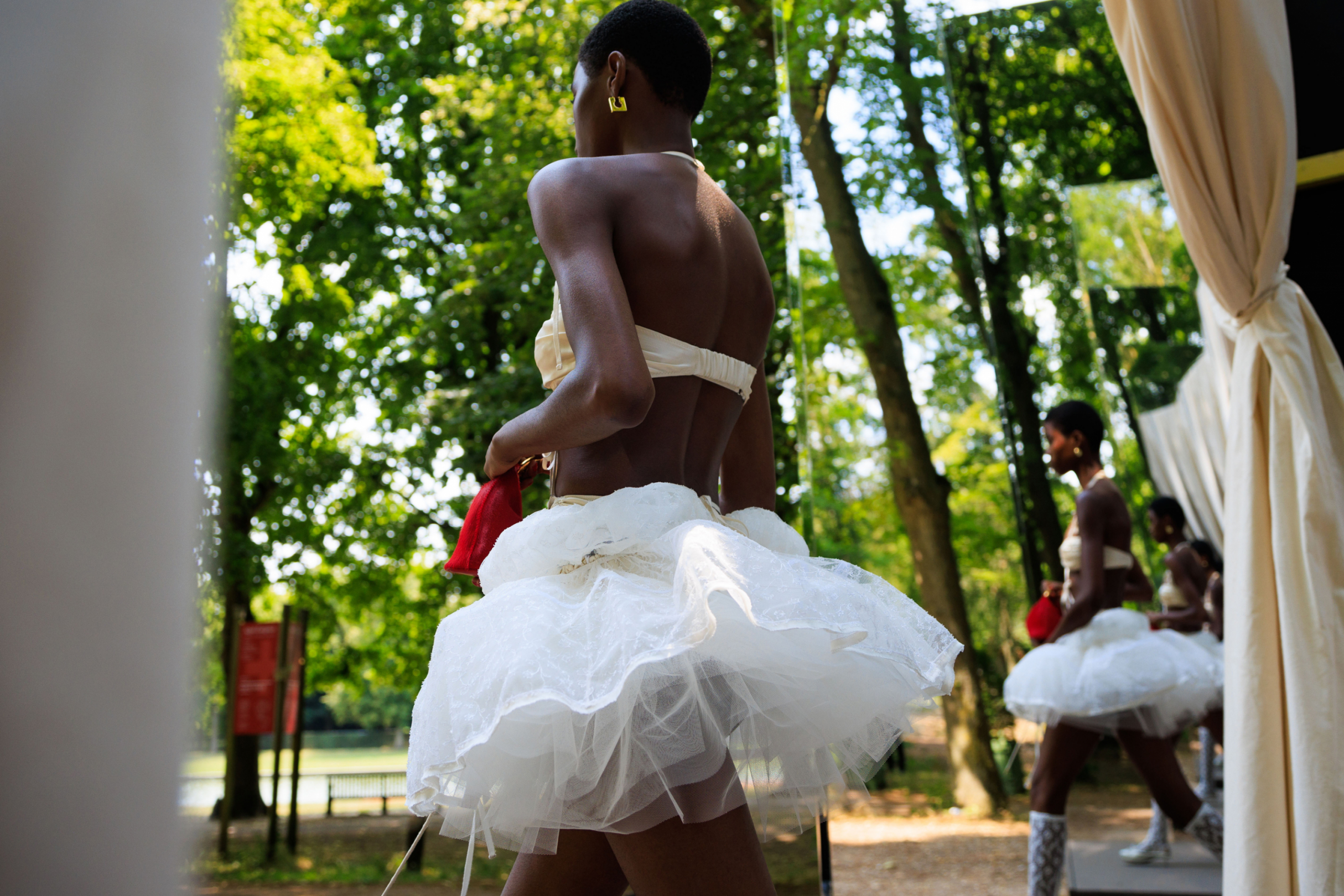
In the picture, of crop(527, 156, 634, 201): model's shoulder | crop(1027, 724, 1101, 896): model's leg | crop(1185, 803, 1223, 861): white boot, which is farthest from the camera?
crop(1185, 803, 1223, 861): white boot

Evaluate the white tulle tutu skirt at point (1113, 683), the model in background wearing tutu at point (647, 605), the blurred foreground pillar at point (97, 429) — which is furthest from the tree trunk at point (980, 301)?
the blurred foreground pillar at point (97, 429)

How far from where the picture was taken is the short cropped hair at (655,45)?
146 centimetres

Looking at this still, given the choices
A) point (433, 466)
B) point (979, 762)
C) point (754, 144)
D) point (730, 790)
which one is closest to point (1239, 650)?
point (730, 790)

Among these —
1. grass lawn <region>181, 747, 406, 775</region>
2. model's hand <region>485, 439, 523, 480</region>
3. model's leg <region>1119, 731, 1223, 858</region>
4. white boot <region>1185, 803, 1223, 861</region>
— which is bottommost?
grass lawn <region>181, 747, 406, 775</region>

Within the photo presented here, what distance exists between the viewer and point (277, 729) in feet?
17.5

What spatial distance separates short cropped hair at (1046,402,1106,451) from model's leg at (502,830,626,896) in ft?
12.4

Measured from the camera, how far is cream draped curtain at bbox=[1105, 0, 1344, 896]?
229 cm

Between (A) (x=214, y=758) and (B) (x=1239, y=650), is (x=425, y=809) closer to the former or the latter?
(B) (x=1239, y=650)

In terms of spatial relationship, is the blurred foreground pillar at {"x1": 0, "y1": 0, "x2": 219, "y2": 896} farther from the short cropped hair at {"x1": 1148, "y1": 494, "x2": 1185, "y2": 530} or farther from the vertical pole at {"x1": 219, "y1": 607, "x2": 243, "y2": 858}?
the vertical pole at {"x1": 219, "y1": 607, "x2": 243, "y2": 858}

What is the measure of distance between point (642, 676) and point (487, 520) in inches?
15.6

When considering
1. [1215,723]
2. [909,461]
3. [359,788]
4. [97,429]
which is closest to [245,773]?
[359,788]

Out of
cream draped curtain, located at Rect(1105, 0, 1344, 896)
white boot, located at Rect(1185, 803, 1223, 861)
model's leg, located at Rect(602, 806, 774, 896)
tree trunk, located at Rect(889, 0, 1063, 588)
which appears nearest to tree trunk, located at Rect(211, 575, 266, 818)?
tree trunk, located at Rect(889, 0, 1063, 588)

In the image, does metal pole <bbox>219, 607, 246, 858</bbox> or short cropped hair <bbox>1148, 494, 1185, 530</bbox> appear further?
metal pole <bbox>219, 607, 246, 858</bbox>

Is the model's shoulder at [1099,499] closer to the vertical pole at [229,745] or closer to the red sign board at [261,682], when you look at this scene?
the red sign board at [261,682]
